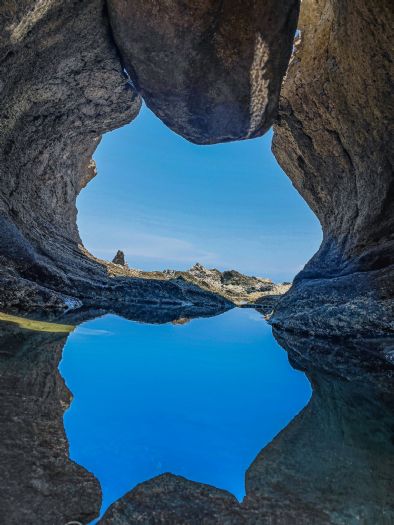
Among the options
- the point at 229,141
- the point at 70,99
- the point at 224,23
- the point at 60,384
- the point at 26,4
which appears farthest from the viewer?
the point at 229,141

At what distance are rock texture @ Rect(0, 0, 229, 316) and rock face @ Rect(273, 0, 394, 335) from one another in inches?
256

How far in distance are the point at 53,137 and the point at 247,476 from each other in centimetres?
1514

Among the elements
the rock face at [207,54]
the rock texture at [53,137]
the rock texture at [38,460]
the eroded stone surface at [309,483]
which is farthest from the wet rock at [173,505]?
the rock face at [207,54]

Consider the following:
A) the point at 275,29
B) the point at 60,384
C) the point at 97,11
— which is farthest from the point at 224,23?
the point at 60,384

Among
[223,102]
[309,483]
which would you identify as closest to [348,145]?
[223,102]

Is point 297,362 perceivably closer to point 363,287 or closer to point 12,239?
point 363,287

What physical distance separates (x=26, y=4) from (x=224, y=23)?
480 centimetres

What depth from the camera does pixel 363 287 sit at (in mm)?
8609

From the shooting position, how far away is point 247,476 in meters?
2.17

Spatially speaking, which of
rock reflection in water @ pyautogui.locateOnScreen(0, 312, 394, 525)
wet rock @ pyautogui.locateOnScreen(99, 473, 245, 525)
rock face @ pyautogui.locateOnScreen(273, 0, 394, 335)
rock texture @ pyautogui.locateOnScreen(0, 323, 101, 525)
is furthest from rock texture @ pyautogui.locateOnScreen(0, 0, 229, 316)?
wet rock @ pyautogui.locateOnScreen(99, 473, 245, 525)

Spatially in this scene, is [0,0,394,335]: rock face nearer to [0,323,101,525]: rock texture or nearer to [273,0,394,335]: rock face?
[273,0,394,335]: rock face

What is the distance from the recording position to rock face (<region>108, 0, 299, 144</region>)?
8.38 meters

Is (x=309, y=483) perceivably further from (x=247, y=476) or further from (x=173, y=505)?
(x=173, y=505)

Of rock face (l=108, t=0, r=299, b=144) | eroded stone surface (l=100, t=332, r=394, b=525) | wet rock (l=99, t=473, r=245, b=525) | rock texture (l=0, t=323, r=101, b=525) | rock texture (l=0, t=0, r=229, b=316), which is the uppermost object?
rock face (l=108, t=0, r=299, b=144)
